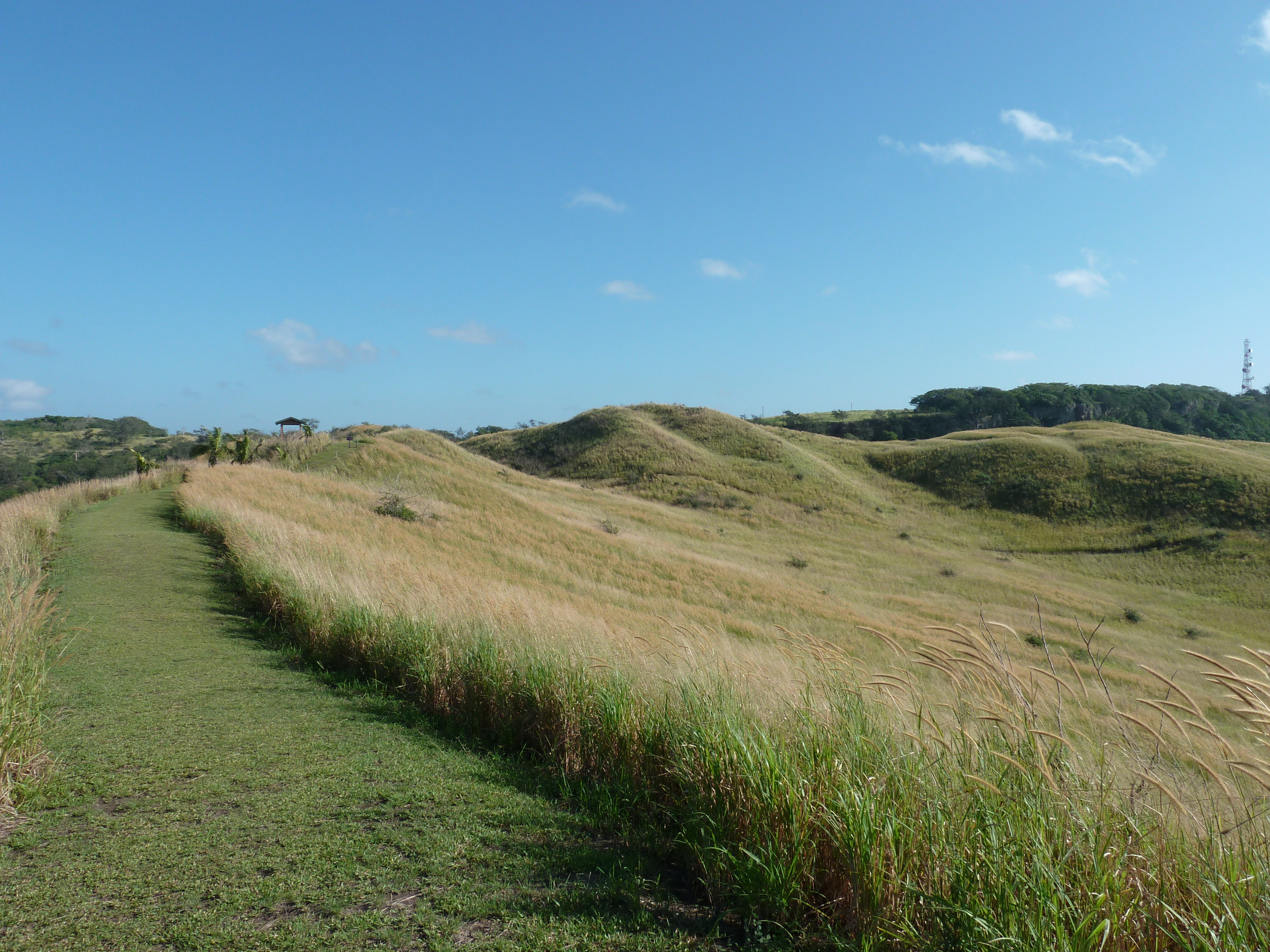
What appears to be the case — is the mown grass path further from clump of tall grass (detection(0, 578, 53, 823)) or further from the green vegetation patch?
the green vegetation patch

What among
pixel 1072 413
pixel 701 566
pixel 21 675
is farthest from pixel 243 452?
pixel 1072 413

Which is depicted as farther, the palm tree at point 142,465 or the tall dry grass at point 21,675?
the palm tree at point 142,465

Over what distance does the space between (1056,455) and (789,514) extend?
93.5ft

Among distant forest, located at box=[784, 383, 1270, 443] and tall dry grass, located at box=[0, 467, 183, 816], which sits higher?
distant forest, located at box=[784, 383, 1270, 443]

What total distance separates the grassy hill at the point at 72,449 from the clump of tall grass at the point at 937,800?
122 feet

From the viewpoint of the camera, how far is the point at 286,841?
3.82 metres

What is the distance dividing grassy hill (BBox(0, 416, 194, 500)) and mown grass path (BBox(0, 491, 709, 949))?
111 ft

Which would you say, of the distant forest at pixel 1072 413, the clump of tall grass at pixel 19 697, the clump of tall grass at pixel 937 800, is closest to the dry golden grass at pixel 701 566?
the clump of tall grass at pixel 937 800

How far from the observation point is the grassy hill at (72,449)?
46.9 m

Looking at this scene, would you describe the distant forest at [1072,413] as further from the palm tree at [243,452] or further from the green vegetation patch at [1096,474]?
the palm tree at [243,452]

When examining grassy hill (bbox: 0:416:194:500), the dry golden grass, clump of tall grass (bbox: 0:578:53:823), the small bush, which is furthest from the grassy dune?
grassy hill (bbox: 0:416:194:500)

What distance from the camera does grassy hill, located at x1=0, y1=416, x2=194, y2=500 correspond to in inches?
1845

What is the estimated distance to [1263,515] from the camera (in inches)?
1763

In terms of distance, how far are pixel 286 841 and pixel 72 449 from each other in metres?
98.1
